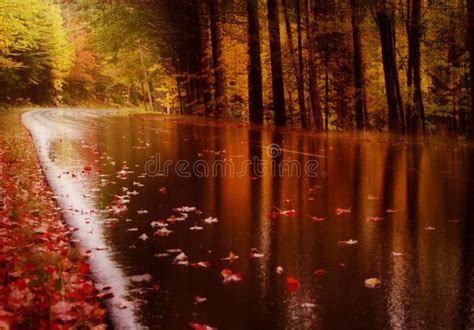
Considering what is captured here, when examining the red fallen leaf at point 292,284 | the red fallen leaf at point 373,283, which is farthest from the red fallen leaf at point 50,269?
the red fallen leaf at point 373,283

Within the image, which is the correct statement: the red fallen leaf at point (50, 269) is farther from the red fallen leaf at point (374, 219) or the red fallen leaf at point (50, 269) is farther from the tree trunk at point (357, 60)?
the tree trunk at point (357, 60)

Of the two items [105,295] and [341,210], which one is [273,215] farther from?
Result: [105,295]

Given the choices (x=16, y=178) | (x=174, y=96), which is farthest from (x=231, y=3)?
(x=16, y=178)

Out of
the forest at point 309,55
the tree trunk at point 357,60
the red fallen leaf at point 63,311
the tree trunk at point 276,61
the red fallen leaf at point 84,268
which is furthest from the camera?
the tree trunk at point 276,61

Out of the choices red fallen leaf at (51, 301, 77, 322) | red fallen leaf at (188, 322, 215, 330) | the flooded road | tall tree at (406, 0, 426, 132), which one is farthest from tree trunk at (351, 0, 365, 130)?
red fallen leaf at (51, 301, 77, 322)

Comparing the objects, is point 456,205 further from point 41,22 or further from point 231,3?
point 41,22

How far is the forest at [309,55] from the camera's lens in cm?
2281

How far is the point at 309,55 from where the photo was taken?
2223 cm

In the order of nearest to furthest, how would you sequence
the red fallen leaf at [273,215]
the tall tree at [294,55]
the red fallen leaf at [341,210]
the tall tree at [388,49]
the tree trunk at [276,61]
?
the red fallen leaf at [273,215], the red fallen leaf at [341,210], the tall tree at [388,49], the tree trunk at [276,61], the tall tree at [294,55]

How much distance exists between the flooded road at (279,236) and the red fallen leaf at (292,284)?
0.05 ft

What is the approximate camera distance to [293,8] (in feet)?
83.4

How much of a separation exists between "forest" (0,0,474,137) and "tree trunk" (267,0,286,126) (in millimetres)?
44

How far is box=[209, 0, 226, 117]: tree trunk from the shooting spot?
29875 mm

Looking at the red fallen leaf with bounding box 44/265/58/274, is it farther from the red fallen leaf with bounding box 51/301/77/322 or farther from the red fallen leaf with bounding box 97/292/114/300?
the red fallen leaf with bounding box 51/301/77/322
